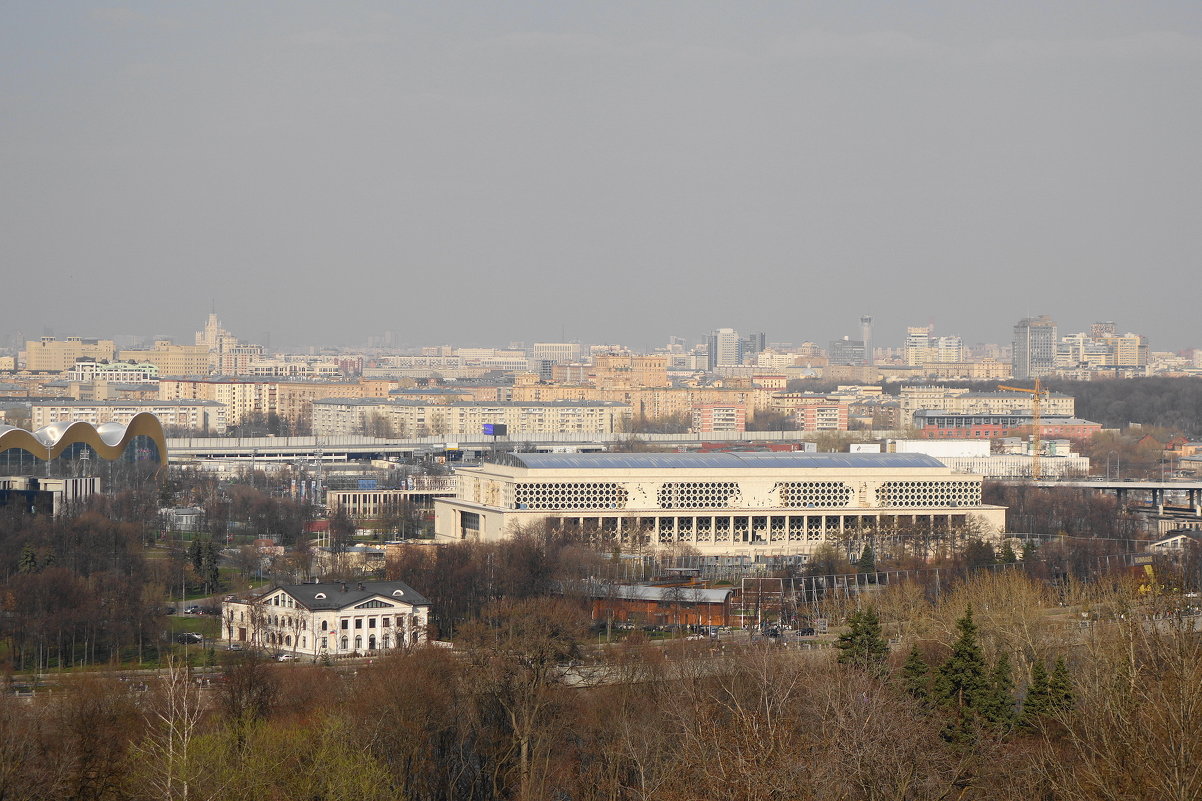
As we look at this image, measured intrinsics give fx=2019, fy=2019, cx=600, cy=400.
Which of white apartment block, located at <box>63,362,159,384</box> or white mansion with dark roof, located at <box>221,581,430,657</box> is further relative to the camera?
white apartment block, located at <box>63,362,159,384</box>

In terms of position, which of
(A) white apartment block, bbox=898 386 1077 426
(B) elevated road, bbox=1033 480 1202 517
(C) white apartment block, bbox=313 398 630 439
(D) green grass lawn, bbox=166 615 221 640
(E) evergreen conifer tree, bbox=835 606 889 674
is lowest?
(D) green grass lawn, bbox=166 615 221 640

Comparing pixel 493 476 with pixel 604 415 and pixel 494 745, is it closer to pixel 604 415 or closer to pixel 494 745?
pixel 494 745

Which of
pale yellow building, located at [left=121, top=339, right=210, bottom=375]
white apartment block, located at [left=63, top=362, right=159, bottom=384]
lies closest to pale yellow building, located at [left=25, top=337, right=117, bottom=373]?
pale yellow building, located at [left=121, top=339, right=210, bottom=375]

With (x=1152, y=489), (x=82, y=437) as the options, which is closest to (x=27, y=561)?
(x=82, y=437)

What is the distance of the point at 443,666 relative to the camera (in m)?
28.9

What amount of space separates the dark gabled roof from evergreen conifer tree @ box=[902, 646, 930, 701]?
42.1ft

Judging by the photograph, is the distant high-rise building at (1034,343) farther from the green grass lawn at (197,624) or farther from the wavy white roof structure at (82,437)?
the green grass lawn at (197,624)

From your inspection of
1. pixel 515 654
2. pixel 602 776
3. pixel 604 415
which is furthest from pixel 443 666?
pixel 604 415

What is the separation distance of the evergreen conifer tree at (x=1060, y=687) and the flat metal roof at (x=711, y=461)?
96.9 ft

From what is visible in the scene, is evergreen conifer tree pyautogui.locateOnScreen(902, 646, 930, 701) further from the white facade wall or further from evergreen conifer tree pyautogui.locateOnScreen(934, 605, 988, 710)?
the white facade wall

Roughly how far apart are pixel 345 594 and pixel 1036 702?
1566cm

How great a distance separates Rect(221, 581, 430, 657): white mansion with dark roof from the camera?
119 feet

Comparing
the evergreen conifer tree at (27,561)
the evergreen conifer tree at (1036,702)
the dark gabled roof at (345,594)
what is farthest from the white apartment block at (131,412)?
the evergreen conifer tree at (1036,702)

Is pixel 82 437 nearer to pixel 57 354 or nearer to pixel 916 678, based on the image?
pixel 916 678
